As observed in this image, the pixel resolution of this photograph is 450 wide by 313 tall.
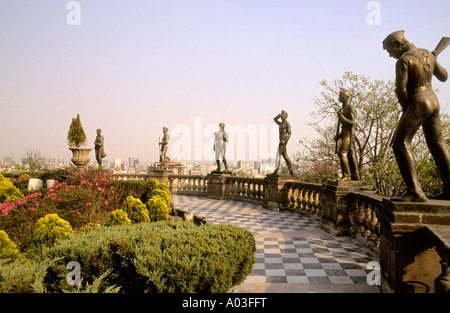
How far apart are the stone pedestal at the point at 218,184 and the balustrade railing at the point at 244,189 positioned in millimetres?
214

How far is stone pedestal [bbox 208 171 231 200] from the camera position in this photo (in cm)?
1492

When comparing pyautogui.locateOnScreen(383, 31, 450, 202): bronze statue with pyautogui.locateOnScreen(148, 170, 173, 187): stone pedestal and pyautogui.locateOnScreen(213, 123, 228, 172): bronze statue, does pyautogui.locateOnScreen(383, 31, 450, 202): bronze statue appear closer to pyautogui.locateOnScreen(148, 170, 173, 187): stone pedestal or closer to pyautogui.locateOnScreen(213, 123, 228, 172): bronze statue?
pyautogui.locateOnScreen(213, 123, 228, 172): bronze statue

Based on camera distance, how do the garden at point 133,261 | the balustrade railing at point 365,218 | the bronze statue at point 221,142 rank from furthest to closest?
the bronze statue at point 221,142
the balustrade railing at point 365,218
the garden at point 133,261

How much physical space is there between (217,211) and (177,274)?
28.6ft

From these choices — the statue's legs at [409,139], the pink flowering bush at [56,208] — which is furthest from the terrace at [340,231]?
the pink flowering bush at [56,208]

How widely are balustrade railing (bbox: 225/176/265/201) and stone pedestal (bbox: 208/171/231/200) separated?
0.21 m

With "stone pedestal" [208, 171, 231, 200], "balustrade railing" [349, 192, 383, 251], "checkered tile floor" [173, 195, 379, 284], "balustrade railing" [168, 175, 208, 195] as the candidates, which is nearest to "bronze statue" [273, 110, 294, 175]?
"checkered tile floor" [173, 195, 379, 284]

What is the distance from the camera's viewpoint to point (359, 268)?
504 centimetres

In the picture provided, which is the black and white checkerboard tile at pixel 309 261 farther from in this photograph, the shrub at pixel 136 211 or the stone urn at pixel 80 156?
the stone urn at pixel 80 156

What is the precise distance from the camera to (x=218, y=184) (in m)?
15.1

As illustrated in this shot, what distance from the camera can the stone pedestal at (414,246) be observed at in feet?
10.5

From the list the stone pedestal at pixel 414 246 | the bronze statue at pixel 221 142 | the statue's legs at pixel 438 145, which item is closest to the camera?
the stone pedestal at pixel 414 246
